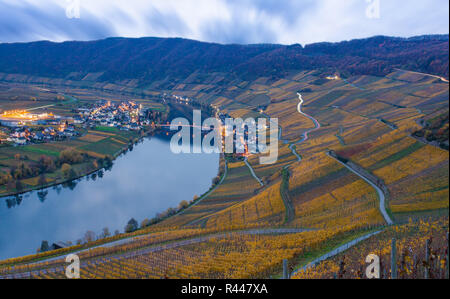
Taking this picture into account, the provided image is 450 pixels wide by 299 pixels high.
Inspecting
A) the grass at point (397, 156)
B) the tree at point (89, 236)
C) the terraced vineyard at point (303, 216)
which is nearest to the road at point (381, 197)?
the terraced vineyard at point (303, 216)

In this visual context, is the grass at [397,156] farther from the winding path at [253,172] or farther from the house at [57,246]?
the house at [57,246]

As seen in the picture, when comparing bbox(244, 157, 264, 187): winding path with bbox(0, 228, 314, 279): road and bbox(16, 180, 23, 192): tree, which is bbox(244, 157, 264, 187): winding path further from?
bbox(16, 180, 23, 192): tree

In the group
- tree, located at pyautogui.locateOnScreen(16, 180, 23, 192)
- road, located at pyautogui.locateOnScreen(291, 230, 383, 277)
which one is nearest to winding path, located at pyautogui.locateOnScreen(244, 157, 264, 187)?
road, located at pyautogui.locateOnScreen(291, 230, 383, 277)

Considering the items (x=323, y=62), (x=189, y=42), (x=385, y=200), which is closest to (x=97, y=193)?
(x=385, y=200)

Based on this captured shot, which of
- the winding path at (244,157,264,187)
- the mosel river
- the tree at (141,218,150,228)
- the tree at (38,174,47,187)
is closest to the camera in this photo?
the tree at (141,218,150,228)

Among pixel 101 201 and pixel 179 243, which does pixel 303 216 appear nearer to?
pixel 179 243

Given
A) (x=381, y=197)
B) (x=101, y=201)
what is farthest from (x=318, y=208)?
(x=101, y=201)
